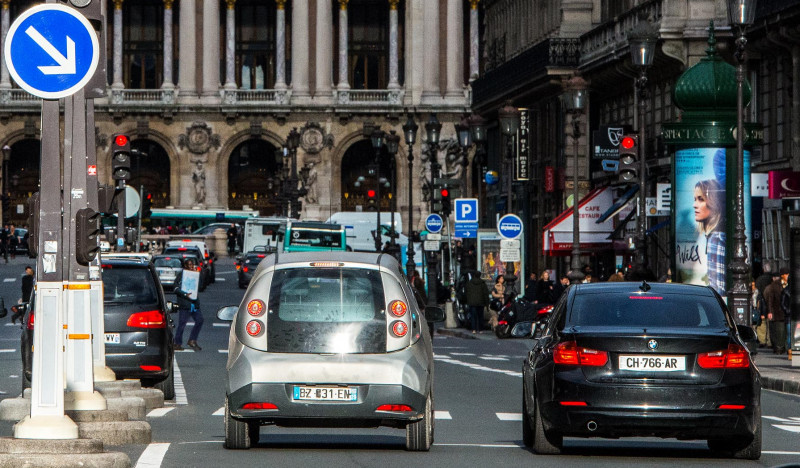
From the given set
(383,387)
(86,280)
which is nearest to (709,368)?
(383,387)

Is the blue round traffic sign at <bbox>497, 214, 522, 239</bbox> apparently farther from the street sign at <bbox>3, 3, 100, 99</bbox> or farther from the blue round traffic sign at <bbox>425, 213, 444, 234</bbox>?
the street sign at <bbox>3, 3, 100, 99</bbox>

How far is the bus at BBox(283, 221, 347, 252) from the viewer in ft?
267

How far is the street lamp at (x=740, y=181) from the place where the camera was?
2922 cm

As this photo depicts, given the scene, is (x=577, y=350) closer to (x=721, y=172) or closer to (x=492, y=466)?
(x=492, y=466)

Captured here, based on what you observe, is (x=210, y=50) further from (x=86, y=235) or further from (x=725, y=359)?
Answer: (x=725, y=359)

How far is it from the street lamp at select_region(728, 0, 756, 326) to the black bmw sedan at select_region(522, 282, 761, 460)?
50.3 feet

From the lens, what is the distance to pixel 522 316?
1601 inches

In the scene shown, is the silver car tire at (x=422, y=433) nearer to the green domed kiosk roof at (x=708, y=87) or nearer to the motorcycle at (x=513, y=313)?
the green domed kiosk roof at (x=708, y=87)

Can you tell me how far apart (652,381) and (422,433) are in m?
1.97

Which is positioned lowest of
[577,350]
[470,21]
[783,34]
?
[577,350]

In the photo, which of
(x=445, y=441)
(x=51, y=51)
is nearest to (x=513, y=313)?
(x=445, y=441)

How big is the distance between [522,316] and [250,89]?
7545cm

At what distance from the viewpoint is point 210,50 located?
114 m

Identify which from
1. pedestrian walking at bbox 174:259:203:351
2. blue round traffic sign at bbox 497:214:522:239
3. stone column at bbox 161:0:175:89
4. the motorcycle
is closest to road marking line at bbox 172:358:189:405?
pedestrian walking at bbox 174:259:203:351
